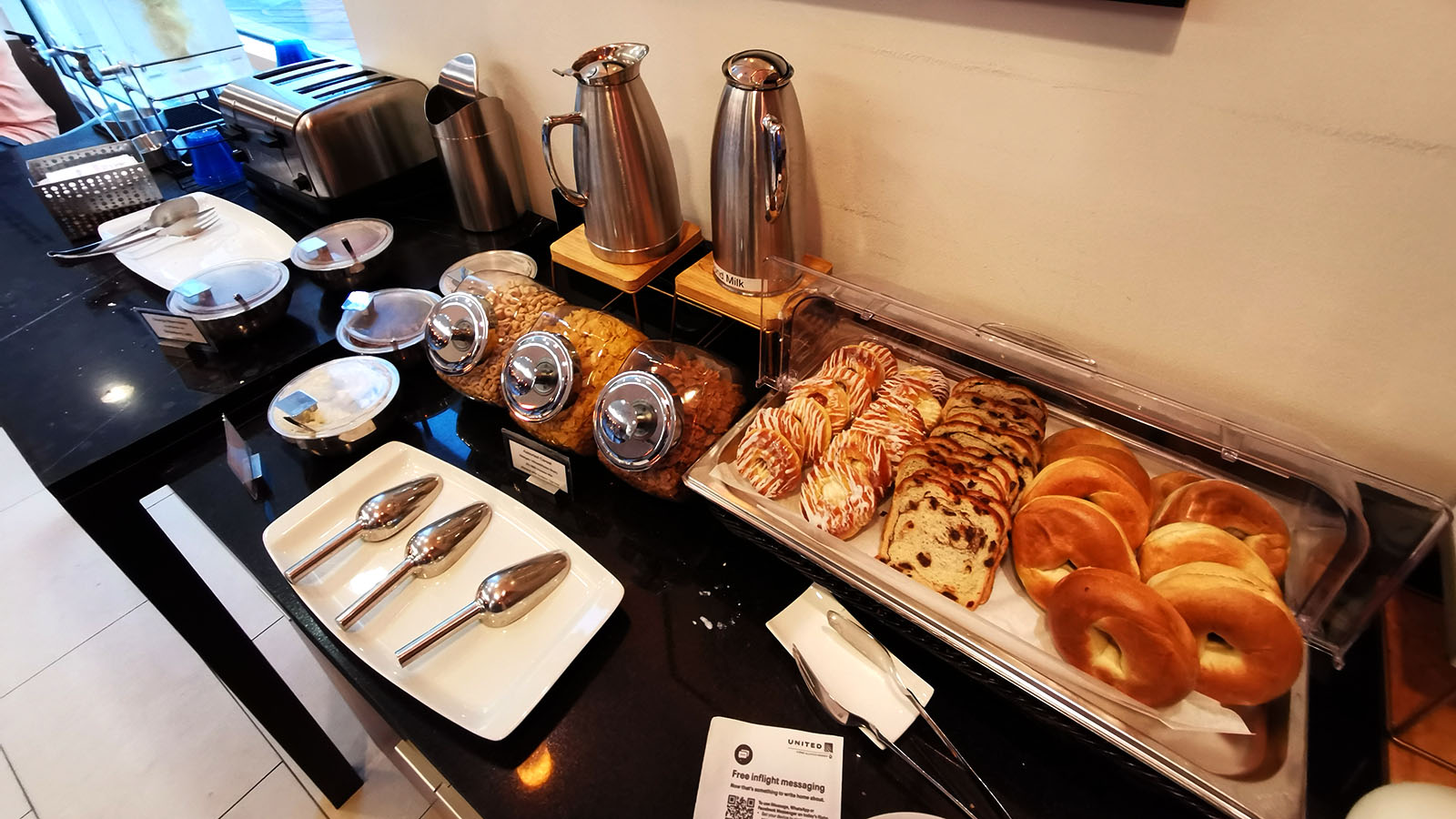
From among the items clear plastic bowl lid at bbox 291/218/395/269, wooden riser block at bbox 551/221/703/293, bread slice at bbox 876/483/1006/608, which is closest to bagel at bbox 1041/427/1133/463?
bread slice at bbox 876/483/1006/608

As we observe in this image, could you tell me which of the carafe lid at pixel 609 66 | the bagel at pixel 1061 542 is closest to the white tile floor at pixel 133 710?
the bagel at pixel 1061 542

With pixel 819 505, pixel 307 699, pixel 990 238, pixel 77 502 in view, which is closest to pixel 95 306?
pixel 77 502

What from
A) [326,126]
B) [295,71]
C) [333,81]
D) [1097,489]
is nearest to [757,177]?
[1097,489]

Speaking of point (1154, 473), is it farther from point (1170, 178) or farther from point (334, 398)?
point (334, 398)

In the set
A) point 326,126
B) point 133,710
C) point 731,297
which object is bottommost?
point 133,710

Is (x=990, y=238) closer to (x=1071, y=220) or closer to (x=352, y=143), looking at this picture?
(x=1071, y=220)

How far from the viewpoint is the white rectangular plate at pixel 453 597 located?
668 millimetres

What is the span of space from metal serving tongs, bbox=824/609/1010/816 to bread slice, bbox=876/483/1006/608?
0.08 m

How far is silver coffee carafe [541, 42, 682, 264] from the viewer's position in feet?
2.84

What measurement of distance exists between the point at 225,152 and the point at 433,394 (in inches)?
38.2

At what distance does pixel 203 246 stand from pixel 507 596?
1065 mm

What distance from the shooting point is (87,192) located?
127 centimetres

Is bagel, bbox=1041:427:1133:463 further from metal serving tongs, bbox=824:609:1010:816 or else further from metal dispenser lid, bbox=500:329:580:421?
metal dispenser lid, bbox=500:329:580:421

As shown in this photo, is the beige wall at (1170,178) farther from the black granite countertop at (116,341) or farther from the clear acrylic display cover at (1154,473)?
the black granite countertop at (116,341)
